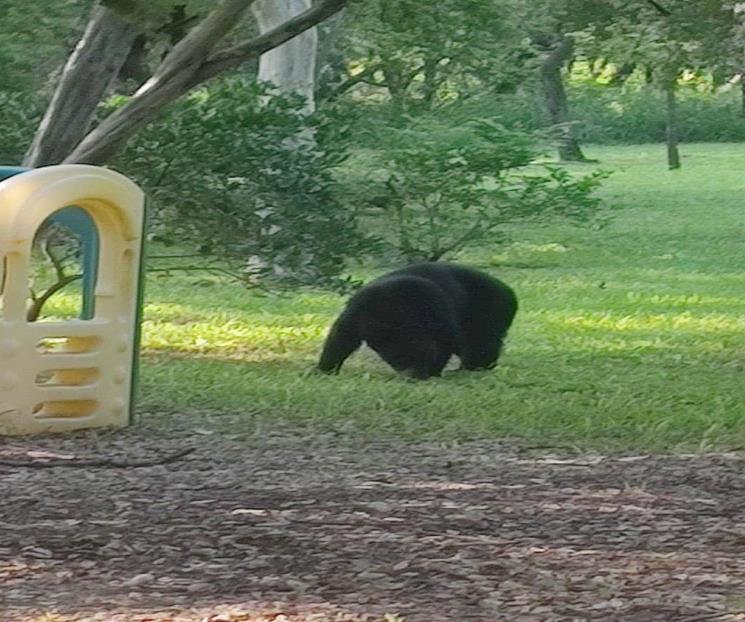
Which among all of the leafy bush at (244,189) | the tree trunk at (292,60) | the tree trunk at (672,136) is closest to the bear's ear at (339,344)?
the leafy bush at (244,189)

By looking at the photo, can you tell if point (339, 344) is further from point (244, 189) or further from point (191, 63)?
point (191, 63)

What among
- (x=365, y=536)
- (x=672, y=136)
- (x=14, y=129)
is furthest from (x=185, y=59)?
(x=672, y=136)

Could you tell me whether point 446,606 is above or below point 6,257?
below

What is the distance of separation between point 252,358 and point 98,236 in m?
3.20

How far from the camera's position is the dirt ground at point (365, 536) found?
179 inches

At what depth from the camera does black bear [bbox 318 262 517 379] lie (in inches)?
396

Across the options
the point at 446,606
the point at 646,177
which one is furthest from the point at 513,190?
the point at 646,177

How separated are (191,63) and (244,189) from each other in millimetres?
1283

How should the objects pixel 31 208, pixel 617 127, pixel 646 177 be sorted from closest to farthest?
1. pixel 31 208
2. pixel 646 177
3. pixel 617 127

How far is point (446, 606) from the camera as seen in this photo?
454cm

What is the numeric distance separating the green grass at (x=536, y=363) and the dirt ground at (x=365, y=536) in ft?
3.19

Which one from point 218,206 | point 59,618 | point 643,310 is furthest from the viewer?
point 643,310

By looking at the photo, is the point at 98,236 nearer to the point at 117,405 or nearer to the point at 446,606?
the point at 117,405

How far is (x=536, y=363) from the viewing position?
37.3ft
